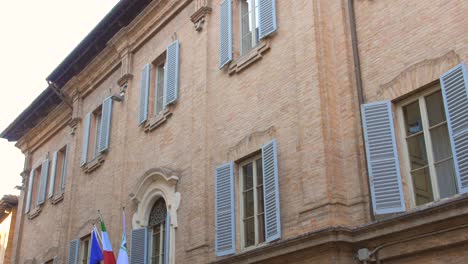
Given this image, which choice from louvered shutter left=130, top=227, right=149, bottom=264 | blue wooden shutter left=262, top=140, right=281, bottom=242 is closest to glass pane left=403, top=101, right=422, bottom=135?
blue wooden shutter left=262, top=140, right=281, bottom=242

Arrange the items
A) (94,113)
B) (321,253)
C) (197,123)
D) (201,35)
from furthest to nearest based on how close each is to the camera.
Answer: (94,113), (201,35), (197,123), (321,253)

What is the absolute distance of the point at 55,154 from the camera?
2070cm

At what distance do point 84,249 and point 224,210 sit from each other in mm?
7108

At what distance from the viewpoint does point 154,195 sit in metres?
14.3

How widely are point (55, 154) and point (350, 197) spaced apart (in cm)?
1373

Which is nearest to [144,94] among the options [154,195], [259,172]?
[154,195]

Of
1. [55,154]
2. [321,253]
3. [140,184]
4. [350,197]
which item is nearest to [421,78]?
[350,197]

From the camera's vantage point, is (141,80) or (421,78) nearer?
(421,78)

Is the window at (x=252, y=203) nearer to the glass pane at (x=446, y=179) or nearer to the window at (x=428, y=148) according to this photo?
the window at (x=428, y=148)

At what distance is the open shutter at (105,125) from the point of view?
17125 mm

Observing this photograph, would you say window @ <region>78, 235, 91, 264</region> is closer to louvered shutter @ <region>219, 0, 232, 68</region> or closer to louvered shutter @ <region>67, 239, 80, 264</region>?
louvered shutter @ <region>67, 239, 80, 264</region>

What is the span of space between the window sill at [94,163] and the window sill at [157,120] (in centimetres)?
258

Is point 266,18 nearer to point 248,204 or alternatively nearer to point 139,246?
point 248,204

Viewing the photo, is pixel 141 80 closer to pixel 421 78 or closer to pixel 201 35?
pixel 201 35
